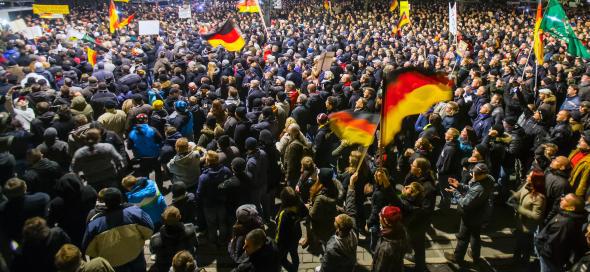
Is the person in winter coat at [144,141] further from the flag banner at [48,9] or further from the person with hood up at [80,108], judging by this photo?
the flag banner at [48,9]

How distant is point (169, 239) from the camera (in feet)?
15.7

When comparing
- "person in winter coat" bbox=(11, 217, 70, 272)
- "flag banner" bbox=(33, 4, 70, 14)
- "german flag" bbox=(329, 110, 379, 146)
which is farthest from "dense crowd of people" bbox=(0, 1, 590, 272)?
"flag banner" bbox=(33, 4, 70, 14)

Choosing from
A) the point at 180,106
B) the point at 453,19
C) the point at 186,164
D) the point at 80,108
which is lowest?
the point at 186,164

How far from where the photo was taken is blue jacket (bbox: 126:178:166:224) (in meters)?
5.60

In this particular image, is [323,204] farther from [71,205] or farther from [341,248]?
[71,205]

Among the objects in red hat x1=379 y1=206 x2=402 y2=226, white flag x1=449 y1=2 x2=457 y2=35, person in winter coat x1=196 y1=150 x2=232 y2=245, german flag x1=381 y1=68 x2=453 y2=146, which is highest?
white flag x1=449 y1=2 x2=457 y2=35

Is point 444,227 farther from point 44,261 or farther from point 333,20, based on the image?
point 333,20

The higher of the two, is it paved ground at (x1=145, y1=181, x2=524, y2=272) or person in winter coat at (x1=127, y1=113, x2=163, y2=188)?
person in winter coat at (x1=127, y1=113, x2=163, y2=188)

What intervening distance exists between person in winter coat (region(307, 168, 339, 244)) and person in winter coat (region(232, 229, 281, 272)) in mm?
1221

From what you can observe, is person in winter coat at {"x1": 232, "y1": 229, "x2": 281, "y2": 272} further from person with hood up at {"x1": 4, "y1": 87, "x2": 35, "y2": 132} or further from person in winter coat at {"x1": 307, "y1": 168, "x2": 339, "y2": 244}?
person with hood up at {"x1": 4, "y1": 87, "x2": 35, "y2": 132}

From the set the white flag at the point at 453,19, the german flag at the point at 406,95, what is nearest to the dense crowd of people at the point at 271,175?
the german flag at the point at 406,95

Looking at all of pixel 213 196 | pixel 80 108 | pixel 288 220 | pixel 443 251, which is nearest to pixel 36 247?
pixel 213 196

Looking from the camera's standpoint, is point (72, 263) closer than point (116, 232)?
Yes

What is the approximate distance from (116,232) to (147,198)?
37.1 inches
